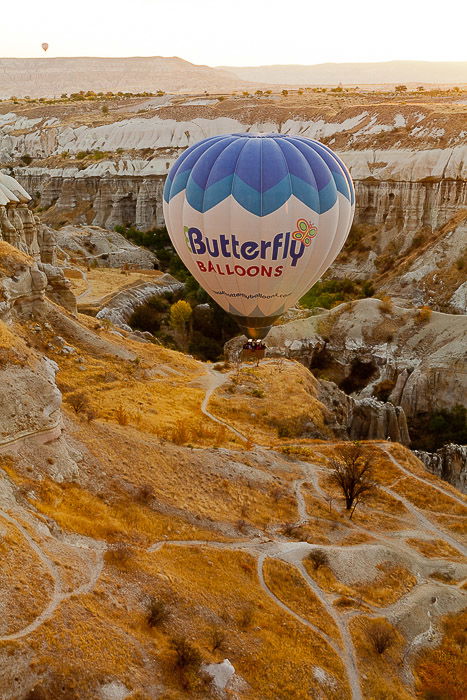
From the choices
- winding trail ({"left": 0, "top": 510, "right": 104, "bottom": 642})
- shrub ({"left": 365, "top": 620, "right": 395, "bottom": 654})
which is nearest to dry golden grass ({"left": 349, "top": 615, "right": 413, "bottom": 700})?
shrub ({"left": 365, "top": 620, "right": 395, "bottom": 654})

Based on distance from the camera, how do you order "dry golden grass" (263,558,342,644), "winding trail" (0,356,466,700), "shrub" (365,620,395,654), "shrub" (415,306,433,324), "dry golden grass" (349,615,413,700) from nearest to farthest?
1. "winding trail" (0,356,466,700)
2. "dry golden grass" (349,615,413,700)
3. "shrub" (365,620,395,654)
4. "dry golden grass" (263,558,342,644)
5. "shrub" (415,306,433,324)

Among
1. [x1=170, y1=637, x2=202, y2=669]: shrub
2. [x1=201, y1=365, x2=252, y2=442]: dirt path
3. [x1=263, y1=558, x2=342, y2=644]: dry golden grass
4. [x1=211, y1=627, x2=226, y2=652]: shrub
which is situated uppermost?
[x1=170, y1=637, x2=202, y2=669]: shrub

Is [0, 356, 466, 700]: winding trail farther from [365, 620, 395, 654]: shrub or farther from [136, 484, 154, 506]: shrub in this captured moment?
[136, 484, 154, 506]: shrub

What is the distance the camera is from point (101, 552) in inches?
533

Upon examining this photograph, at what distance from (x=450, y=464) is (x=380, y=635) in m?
14.8

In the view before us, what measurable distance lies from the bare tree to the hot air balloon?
231 inches

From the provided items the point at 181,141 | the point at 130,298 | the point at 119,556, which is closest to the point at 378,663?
the point at 119,556

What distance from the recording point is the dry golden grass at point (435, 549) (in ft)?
59.3

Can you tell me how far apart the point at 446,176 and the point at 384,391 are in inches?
942

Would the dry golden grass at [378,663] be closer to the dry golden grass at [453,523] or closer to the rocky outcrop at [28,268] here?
the dry golden grass at [453,523]

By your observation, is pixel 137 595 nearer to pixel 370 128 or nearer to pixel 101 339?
pixel 101 339

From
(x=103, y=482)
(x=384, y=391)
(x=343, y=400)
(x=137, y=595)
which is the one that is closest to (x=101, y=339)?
(x=343, y=400)

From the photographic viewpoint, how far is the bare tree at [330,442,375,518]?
20048 mm

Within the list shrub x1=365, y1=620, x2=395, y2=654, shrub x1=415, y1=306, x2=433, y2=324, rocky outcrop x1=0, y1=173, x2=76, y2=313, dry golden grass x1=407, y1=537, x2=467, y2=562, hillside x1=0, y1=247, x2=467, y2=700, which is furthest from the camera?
shrub x1=415, y1=306, x2=433, y2=324
